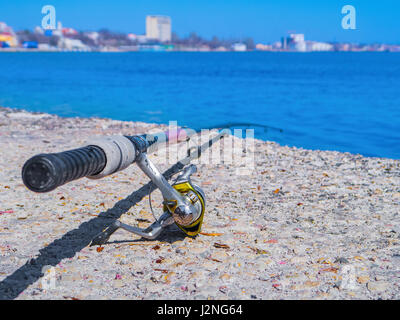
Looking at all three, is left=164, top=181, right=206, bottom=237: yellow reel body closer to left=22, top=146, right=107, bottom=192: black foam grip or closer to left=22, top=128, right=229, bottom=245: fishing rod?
left=22, top=128, right=229, bottom=245: fishing rod

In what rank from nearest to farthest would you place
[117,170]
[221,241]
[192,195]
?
[117,170] < [192,195] < [221,241]

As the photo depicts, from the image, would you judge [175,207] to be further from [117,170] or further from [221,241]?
[117,170]

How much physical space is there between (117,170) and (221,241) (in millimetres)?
2239

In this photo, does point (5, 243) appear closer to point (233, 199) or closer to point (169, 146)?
point (233, 199)

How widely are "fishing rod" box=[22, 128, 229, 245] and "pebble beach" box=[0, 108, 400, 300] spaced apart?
39 cm

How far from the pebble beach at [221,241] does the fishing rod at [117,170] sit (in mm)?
388

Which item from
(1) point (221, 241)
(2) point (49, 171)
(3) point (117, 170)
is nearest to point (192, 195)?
(1) point (221, 241)

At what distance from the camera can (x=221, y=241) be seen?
509 cm

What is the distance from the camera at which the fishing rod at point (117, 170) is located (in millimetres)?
2502

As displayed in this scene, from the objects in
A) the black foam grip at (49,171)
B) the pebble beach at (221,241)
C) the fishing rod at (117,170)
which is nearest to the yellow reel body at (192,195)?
the fishing rod at (117,170)

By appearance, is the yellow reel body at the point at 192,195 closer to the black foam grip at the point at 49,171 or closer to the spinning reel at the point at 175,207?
the spinning reel at the point at 175,207

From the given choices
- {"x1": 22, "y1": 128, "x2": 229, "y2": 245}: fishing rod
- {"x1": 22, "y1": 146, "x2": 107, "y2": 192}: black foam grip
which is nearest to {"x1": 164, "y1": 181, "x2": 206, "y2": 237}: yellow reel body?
{"x1": 22, "y1": 128, "x2": 229, "y2": 245}: fishing rod

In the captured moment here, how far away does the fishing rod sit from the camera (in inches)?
98.5
